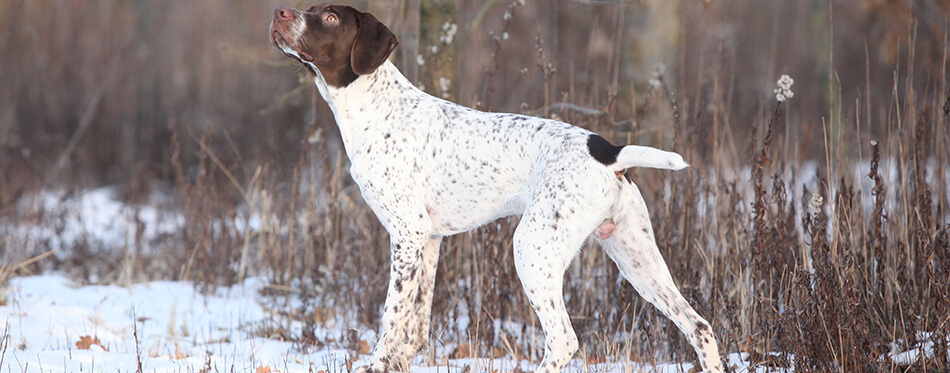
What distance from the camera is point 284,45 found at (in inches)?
133

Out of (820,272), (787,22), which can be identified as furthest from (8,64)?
(787,22)

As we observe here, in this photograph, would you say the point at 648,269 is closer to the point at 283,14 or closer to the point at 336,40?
the point at 336,40

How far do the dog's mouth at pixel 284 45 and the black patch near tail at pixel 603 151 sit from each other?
4.02ft

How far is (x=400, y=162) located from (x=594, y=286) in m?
1.74

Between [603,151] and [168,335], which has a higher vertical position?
[603,151]

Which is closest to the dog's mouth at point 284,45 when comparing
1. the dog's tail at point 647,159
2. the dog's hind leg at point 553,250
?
the dog's hind leg at point 553,250

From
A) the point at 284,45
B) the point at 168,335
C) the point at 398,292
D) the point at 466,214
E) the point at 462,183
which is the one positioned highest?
the point at 284,45

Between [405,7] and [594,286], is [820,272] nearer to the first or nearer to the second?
[594,286]

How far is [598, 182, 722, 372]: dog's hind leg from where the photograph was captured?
3.13 m

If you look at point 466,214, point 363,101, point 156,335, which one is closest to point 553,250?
point 466,214

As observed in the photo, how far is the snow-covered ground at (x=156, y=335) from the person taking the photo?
3586 mm

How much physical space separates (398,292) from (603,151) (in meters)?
1.06

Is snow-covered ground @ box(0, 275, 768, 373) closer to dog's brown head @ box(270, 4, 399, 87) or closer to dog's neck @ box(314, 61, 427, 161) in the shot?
dog's neck @ box(314, 61, 427, 161)

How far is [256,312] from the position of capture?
17.0ft
